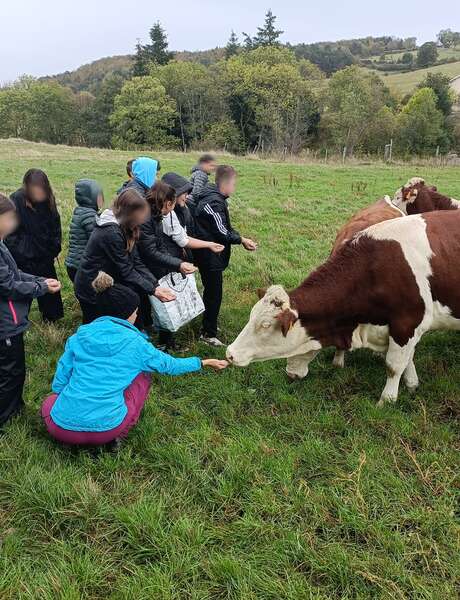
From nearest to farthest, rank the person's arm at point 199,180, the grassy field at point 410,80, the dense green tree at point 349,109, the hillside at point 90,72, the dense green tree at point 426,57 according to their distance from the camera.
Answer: the person's arm at point 199,180, the dense green tree at point 349,109, the grassy field at point 410,80, the hillside at point 90,72, the dense green tree at point 426,57

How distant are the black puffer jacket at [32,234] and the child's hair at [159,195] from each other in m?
1.41

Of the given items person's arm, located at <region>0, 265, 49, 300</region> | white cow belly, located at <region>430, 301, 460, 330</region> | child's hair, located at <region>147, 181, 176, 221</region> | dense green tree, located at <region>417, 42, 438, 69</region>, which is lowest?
white cow belly, located at <region>430, 301, 460, 330</region>

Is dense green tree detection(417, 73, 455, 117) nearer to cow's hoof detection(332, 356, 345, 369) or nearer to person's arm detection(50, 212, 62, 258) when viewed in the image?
cow's hoof detection(332, 356, 345, 369)

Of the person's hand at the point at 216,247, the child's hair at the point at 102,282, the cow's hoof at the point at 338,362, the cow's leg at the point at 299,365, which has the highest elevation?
the child's hair at the point at 102,282

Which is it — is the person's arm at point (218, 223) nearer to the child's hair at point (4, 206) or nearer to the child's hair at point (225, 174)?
the child's hair at point (225, 174)

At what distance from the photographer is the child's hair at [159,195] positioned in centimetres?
431

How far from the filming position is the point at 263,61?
191 feet

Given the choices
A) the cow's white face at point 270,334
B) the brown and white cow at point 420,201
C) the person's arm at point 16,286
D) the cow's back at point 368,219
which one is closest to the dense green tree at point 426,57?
the brown and white cow at point 420,201

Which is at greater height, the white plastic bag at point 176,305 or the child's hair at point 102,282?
the child's hair at point 102,282

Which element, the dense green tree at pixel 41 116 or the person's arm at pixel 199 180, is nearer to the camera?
the person's arm at pixel 199 180

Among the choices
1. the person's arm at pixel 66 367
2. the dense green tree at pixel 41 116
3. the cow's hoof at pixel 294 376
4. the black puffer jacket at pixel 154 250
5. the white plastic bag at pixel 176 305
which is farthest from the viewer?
the dense green tree at pixel 41 116

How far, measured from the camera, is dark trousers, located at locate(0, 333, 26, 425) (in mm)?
3604

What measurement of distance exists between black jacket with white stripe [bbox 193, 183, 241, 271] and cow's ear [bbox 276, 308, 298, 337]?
1.39 m

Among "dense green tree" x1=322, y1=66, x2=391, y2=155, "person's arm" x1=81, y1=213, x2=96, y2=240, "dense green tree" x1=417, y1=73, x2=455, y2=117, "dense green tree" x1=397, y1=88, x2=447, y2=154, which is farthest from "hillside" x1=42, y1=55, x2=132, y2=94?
"person's arm" x1=81, y1=213, x2=96, y2=240
